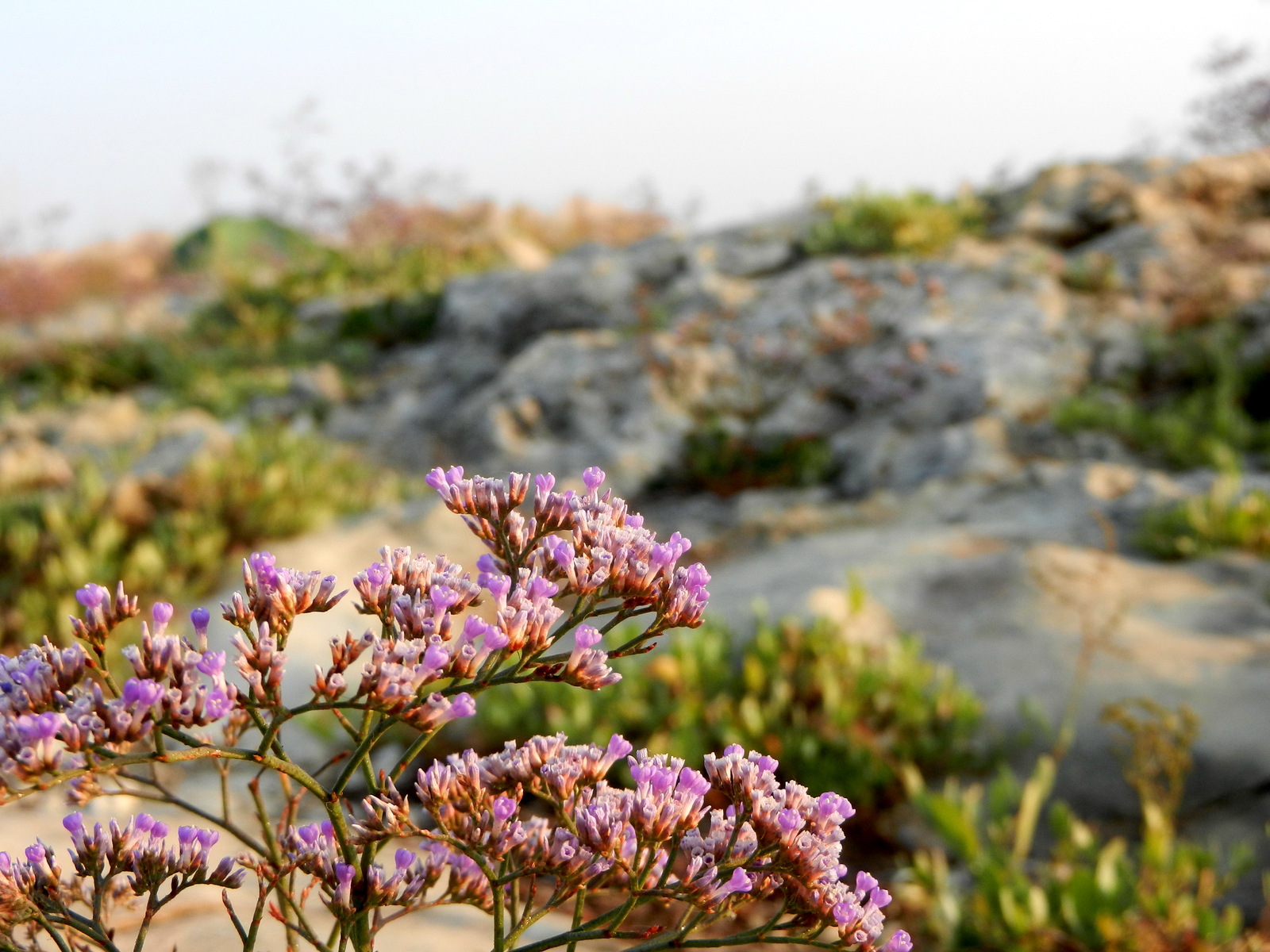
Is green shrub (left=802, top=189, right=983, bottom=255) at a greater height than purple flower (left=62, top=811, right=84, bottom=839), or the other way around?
green shrub (left=802, top=189, right=983, bottom=255)

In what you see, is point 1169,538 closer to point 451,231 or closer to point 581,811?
point 581,811

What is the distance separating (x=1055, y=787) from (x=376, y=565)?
4.50 meters

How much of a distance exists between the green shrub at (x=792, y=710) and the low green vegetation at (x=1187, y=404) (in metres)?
4.72

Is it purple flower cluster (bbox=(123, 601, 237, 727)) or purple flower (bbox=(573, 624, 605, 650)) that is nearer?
purple flower cluster (bbox=(123, 601, 237, 727))

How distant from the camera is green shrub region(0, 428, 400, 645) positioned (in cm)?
676

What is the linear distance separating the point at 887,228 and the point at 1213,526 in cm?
847

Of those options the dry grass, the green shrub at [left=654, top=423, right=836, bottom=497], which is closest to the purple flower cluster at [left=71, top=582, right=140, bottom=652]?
the green shrub at [left=654, top=423, right=836, bottom=497]

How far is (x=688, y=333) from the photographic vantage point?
1184 cm

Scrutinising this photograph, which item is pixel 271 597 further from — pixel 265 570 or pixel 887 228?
pixel 887 228

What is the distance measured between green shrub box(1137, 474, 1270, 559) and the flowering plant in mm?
6698

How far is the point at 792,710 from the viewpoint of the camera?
5062 mm

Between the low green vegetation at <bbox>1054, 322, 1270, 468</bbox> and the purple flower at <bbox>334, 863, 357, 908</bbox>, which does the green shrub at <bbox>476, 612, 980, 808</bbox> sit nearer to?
the purple flower at <bbox>334, 863, 357, 908</bbox>

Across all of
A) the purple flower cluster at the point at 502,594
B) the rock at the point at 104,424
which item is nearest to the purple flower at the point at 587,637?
the purple flower cluster at the point at 502,594

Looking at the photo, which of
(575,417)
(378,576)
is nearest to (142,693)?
(378,576)
